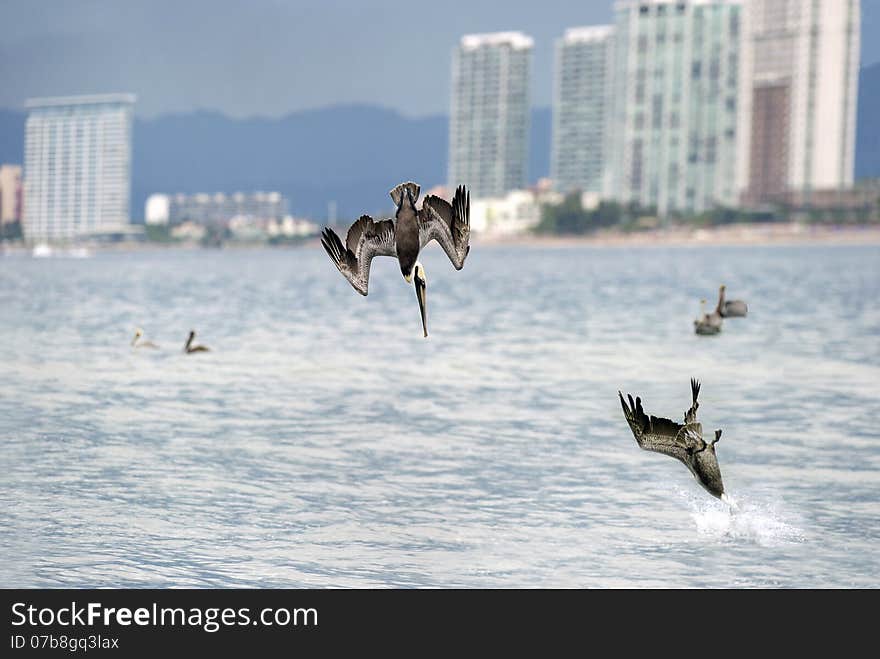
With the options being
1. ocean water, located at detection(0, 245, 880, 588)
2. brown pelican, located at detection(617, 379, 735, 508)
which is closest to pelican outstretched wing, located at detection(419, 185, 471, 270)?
brown pelican, located at detection(617, 379, 735, 508)

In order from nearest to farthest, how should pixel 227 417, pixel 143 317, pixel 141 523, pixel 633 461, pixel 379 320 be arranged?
pixel 141 523 < pixel 633 461 < pixel 227 417 < pixel 379 320 < pixel 143 317

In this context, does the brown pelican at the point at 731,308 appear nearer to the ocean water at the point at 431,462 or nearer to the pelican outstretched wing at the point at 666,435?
the ocean water at the point at 431,462

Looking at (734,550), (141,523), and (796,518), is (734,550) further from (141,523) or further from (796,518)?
(141,523)

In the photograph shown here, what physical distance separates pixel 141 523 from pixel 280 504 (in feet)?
6.22

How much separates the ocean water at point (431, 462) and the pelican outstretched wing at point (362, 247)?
9.91 feet

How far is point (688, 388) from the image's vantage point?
30.3m

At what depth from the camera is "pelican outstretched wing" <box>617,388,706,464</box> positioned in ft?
43.0

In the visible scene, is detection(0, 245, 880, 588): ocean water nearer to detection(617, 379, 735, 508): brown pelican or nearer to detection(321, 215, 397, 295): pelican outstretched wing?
detection(617, 379, 735, 508): brown pelican

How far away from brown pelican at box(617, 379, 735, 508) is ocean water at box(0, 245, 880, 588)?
1.21m

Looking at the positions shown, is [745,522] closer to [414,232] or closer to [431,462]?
[431,462]

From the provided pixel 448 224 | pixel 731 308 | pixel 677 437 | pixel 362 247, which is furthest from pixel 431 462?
pixel 731 308

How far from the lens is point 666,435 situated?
44.1 feet

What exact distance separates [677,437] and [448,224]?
2.96m
